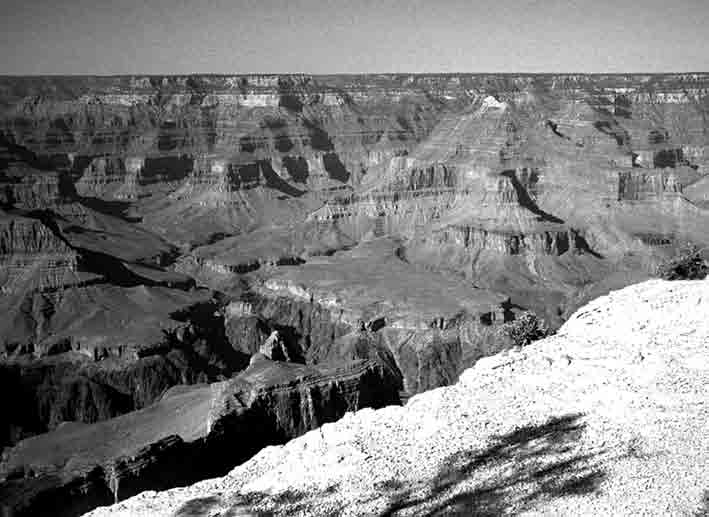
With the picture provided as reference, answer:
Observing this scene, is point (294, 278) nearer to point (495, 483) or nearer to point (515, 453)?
point (515, 453)

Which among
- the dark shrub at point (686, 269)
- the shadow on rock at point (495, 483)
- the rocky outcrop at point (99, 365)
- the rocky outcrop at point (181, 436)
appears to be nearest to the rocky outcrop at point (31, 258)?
the rocky outcrop at point (99, 365)

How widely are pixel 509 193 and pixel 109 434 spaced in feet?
332

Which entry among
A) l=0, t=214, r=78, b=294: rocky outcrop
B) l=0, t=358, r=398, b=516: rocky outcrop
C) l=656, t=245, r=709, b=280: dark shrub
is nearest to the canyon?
l=0, t=358, r=398, b=516: rocky outcrop

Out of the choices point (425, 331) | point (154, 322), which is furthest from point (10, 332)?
point (425, 331)

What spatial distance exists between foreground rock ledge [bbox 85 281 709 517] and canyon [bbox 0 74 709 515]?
60.1 feet

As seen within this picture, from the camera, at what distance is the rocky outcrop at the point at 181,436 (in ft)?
145

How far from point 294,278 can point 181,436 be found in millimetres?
64394

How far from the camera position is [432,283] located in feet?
376

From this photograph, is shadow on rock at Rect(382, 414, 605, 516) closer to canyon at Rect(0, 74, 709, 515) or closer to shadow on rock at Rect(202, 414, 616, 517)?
shadow on rock at Rect(202, 414, 616, 517)

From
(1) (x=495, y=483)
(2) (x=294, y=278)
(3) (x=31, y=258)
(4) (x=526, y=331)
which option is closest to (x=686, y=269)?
(4) (x=526, y=331)

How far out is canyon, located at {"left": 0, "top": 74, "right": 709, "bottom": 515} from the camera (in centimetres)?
6134

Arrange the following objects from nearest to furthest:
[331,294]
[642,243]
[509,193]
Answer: [331,294] → [642,243] → [509,193]

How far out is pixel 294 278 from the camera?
387 ft

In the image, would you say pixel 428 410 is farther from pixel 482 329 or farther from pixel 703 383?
pixel 482 329
